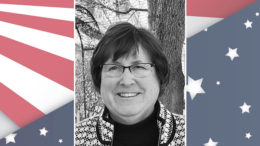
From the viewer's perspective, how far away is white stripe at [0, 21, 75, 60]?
141 centimetres

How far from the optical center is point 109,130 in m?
1.27

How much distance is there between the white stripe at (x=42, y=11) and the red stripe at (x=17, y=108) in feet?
1.13

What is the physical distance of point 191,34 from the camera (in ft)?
4.60

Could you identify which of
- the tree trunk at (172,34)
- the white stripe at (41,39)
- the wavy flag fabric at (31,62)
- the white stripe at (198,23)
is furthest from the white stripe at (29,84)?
the white stripe at (198,23)

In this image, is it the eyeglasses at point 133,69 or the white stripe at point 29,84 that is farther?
the white stripe at point 29,84

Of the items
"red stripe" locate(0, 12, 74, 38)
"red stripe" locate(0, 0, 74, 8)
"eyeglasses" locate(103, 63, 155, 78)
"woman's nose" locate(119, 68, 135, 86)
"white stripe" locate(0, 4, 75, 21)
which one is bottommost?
"woman's nose" locate(119, 68, 135, 86)

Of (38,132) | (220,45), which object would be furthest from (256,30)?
(38,132)

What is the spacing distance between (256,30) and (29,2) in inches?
41.3

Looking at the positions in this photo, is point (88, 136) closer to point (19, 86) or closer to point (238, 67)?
point (19, 86)

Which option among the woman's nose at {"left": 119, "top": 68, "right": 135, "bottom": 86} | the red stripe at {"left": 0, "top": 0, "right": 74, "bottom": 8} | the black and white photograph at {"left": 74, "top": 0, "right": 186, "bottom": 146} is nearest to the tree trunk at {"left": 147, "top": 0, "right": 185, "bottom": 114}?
the black and white photograph at {"left": 74, "top": 0, "right": 186, "bottom": 146}

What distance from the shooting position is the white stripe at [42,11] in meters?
1.41

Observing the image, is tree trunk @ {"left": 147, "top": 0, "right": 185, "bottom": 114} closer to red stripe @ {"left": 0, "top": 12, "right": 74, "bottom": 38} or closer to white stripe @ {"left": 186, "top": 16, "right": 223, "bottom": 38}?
white stripe @ {"left": 186, "top": 16, "right": 223, "bottom": 38}

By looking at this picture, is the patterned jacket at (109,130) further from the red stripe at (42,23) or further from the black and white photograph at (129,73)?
the red stripe at (42,23)

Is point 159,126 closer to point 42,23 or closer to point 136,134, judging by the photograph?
point 136,134
